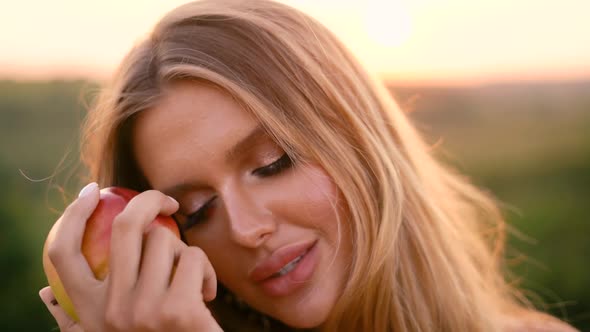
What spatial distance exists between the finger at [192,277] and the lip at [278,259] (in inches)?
11.5

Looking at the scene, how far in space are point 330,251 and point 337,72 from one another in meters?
0.65

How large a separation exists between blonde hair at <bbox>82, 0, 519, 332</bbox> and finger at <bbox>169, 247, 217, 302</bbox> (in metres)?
0.48

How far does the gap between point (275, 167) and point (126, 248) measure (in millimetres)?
574

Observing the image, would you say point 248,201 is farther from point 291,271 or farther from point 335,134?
point 335,134

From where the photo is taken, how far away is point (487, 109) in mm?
13000

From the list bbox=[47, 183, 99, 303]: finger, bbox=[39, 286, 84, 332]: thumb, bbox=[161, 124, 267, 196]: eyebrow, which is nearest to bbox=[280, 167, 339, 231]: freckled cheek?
bbox=[161, 124, 267, 196]: eyebrow

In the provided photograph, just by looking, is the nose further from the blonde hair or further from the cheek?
the blonde hair

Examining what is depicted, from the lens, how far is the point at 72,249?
186 centimetres

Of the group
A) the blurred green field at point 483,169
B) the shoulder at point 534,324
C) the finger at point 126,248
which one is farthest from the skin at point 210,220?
the shoulder at point 534,324

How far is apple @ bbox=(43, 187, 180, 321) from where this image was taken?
6.21ft

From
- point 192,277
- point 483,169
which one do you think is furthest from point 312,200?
point 483,169

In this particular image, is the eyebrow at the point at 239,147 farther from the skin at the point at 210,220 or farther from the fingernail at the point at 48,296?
the fingernail at the point at 48,296

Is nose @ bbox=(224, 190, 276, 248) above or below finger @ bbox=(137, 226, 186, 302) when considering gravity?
above

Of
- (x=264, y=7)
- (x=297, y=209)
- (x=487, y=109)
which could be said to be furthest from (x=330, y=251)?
(x=487, y=109)
